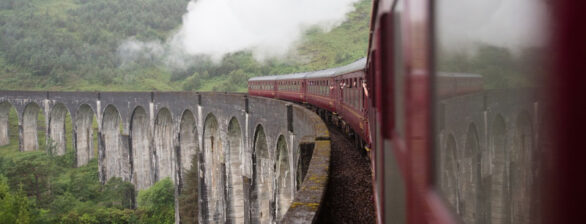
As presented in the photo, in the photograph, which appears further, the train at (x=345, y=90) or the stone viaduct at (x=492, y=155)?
the train at (x=345, y=90)

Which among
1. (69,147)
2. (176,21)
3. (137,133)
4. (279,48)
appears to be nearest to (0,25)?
(176,21)

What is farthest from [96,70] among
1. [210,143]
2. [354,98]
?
[354,98]

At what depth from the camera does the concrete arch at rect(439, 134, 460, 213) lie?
78 cm

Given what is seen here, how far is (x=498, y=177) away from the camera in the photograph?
1.93 ft

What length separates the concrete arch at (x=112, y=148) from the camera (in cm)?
2607

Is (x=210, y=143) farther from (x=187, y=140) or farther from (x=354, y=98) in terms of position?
(x=354, y=98)


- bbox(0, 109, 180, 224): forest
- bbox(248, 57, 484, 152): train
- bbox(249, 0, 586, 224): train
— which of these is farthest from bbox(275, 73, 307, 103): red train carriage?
bbox(249, 0, 586, 224): train

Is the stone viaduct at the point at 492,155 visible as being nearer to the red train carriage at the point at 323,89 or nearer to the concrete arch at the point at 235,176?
the red train carriage at the point at 323,89

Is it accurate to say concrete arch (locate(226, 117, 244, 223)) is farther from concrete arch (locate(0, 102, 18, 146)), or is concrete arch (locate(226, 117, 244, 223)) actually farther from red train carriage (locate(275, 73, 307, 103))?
concrete arch (locate(0, 102, 18, 146))

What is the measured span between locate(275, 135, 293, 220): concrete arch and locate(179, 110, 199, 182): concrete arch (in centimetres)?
955

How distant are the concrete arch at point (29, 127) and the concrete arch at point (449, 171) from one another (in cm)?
3778

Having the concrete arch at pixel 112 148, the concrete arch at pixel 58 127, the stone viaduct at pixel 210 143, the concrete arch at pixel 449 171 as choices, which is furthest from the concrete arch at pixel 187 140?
the concrete arch at pixel 449 171

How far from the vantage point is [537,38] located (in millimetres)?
486

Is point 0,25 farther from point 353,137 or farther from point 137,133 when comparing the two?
point 353,137
